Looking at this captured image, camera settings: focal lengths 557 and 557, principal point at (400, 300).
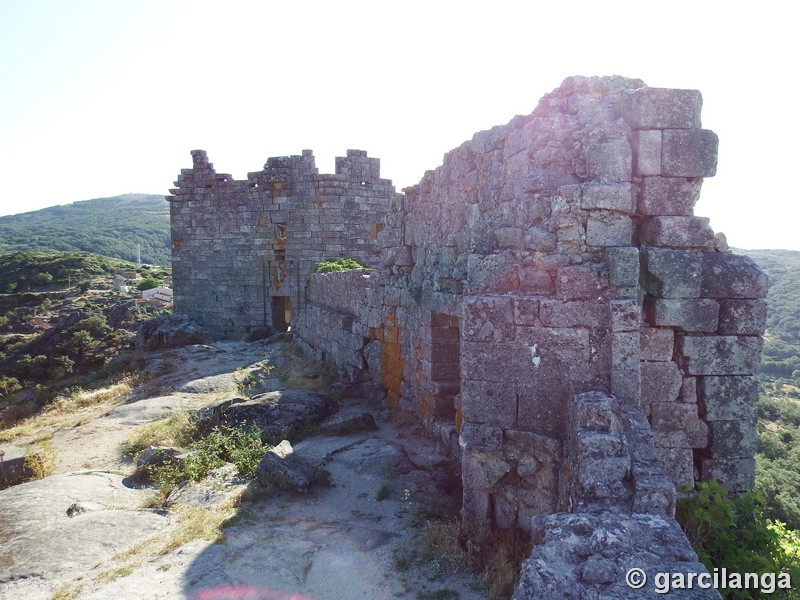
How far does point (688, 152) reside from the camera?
421 centimetres

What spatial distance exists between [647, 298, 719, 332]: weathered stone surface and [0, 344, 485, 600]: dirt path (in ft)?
7.89

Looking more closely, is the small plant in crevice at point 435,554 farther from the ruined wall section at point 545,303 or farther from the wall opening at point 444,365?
the wall opening at point 444,365

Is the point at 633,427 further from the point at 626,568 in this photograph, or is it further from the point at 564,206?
the point at 564,206

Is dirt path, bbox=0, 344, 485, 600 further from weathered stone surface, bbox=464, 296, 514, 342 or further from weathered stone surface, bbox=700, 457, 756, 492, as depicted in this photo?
weathered stone surface, bbox=700, 457, 756, 492

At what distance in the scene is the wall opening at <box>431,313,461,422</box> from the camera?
270 inches

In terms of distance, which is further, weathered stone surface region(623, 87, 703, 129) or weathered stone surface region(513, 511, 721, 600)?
weathered stone surface region(623, 87, 703, 129)

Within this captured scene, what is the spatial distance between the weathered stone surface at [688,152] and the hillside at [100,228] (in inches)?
Result: 3029

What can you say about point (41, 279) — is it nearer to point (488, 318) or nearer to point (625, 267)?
point (488, 318)

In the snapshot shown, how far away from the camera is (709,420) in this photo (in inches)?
172

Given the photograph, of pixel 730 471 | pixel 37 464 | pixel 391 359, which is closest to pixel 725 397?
pixel 730 471

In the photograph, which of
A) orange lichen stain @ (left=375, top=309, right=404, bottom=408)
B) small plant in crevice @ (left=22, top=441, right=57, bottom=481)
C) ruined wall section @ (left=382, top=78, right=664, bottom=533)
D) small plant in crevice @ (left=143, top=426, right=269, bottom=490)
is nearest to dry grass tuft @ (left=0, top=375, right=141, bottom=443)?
small plant in crevice @ (left=22, top=441, right=57, bottom=481)

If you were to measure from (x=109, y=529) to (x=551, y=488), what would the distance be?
4.12m

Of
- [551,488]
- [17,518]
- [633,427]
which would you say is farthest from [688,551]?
[17,518]

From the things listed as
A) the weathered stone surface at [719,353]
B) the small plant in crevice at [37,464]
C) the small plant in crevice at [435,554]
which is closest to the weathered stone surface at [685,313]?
the weathered stone surface at [719,353]
